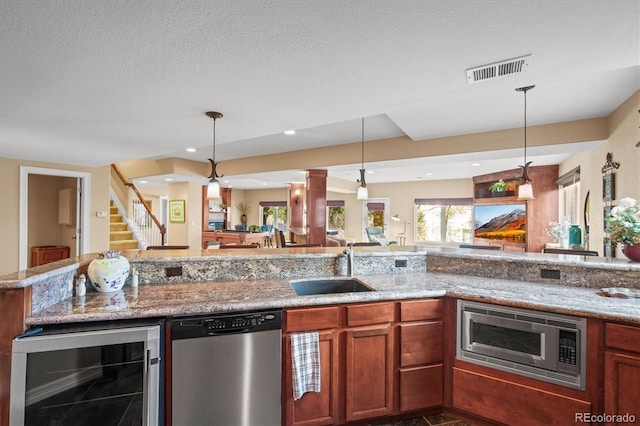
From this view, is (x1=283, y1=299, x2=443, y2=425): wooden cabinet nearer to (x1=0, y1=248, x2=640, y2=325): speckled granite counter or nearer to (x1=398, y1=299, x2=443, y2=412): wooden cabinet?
(x1=398, y1=299, x2=443, y2=412): wooden cabinet

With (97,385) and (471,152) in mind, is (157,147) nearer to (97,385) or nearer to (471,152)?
(97,385)

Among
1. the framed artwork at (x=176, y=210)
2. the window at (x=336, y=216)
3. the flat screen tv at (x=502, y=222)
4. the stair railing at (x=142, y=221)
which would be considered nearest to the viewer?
the flat screen tv at (x=502, y=222)

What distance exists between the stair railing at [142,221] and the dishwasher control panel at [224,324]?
263 inches

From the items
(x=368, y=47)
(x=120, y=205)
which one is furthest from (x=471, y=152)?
(x=120, y=205)

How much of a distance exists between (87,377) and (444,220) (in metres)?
9.42

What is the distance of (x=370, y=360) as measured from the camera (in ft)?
6.77

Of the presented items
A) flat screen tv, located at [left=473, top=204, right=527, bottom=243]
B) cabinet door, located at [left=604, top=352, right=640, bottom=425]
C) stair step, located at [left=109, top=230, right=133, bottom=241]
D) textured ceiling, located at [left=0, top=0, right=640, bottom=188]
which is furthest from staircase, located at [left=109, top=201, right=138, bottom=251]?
flat screen tv, located at [left=473, top=204, right=527, bottom=243]

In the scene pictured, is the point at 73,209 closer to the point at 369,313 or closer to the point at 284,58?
the point at 284,58

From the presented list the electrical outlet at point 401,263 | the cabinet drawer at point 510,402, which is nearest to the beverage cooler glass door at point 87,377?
the cabinet drawer at point 510,402

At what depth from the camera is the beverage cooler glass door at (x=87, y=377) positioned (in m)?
1.52

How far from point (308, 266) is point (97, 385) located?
5.19ft

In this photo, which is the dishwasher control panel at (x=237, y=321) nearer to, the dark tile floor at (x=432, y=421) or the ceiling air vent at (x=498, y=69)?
the dark tile floor at (x=432, y=421)

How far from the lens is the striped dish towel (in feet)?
6.27

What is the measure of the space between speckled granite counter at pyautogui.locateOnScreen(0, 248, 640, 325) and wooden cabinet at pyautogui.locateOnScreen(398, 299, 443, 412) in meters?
0.12
